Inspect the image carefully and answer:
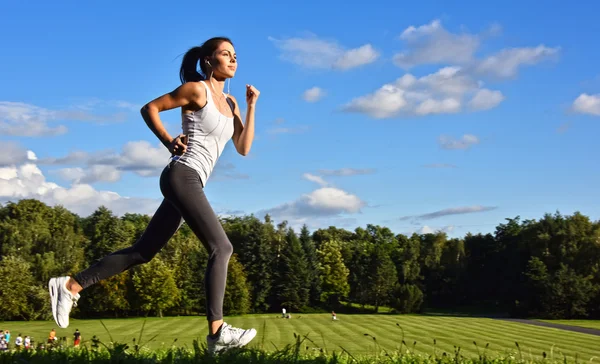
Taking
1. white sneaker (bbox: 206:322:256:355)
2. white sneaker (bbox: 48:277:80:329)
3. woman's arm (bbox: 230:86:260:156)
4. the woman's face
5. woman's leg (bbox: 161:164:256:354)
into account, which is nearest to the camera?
white sneaker (bbox: 206:322:256:355)

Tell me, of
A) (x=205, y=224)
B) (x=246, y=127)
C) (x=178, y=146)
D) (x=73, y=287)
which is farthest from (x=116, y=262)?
(x=246, y=127)

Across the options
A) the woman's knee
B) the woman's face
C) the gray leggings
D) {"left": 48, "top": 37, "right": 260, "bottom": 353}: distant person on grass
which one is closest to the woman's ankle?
{"left": 48, "top": 37, "right": 260, "bottom": 353}: distant person on grass

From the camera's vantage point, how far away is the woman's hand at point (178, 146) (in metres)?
4.33

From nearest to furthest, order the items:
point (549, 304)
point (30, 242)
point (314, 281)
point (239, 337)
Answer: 1. point (239, 337)
2. point (30, 242)
3. point (549, 304)
4. point (314, 281)

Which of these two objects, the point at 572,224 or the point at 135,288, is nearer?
the point at 135,288

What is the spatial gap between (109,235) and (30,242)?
7959 millimetres

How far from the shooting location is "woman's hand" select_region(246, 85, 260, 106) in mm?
5035

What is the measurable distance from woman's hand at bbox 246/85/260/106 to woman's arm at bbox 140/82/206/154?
586 millimetres

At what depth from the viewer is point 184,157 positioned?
14.5 feet

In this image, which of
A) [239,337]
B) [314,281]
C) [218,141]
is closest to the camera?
[239,337]

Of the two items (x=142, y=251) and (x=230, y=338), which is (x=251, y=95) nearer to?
(x=142, y=251)

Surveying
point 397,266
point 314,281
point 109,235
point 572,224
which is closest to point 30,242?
point 109,235

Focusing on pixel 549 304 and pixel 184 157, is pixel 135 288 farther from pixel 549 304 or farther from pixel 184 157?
pixel 184 157

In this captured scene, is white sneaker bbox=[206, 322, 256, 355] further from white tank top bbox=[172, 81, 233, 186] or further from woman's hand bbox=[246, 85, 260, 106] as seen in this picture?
woman's hand bbox=[246, 85, 260, 106]
